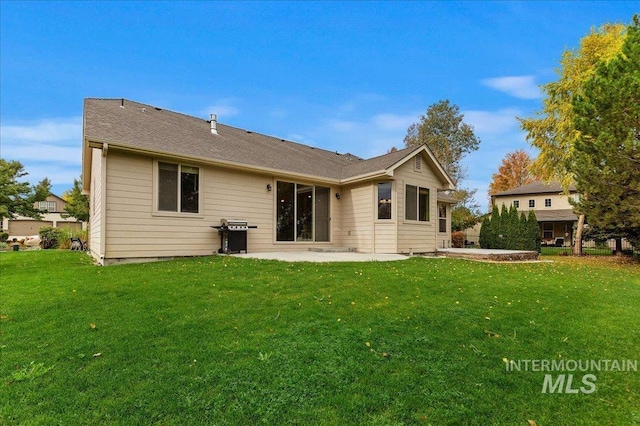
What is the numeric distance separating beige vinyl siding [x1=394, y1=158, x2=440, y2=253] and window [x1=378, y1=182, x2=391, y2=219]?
0.98 feet

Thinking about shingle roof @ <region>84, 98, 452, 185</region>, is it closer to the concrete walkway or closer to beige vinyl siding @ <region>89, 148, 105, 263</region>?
beige vinyl siding @ <region>89, 148, 105, 263</region>

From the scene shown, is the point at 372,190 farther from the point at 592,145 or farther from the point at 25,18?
the point at 25,18

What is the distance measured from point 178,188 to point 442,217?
15.3 metres

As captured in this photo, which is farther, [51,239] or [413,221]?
[51,239]

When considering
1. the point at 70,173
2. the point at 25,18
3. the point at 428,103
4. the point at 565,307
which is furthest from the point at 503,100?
the point at 70,173

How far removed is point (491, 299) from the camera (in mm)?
4953

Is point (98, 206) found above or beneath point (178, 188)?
beneath

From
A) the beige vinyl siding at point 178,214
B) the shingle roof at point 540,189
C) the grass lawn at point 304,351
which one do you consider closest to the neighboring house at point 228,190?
the beige vinyl siding at point 178,214

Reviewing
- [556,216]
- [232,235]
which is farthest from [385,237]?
[556,216]

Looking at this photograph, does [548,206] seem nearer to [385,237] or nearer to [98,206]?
[385,237]

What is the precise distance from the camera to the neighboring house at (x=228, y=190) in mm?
8109

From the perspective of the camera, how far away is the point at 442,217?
19594mm

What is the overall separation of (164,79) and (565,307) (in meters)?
16.6

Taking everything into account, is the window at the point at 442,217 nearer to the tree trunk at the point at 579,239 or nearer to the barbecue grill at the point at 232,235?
the tree trunk at the point at 579,239
